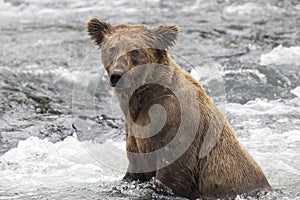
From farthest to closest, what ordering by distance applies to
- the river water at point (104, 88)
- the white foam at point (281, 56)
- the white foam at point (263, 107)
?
the white foam at point (281, 56) → the white foam at point (263, 107) → the river water at point (104, 88)

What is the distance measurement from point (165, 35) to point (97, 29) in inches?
24.0

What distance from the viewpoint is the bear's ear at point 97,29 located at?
576 centimetres

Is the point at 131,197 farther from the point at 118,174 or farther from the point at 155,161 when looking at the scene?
the point at 118,174

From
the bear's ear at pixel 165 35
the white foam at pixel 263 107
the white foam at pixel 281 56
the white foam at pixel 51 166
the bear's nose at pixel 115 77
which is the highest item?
the bear's ear at pixel 165 35

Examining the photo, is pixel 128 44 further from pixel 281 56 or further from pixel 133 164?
pixel 281 56

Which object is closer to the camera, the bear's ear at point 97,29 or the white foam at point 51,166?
the bear's ear at point 97,29

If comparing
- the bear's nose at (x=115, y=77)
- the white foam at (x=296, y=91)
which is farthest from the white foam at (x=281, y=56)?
the bear's nose at (x=115, y=77)

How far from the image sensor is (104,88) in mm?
10258

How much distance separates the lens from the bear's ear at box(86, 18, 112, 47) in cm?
576

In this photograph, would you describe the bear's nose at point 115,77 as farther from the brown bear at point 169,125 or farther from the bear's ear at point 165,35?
the bear's ear at point 165,35

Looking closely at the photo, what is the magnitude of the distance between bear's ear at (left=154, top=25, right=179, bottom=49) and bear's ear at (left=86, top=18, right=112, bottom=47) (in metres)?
0.43

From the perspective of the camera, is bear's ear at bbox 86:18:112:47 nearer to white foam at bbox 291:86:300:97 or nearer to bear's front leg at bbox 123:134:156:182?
bear's front leg at bbox 123:134:156:182

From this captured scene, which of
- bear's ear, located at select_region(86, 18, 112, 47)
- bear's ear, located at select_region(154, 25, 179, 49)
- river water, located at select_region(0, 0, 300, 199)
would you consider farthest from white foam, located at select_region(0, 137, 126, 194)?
bear's ear, located at select_region(154, 25, 179, 49)

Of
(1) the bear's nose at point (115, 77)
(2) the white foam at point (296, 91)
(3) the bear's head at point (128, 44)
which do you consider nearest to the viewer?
(1) the bear's nose at point (115, 77)
